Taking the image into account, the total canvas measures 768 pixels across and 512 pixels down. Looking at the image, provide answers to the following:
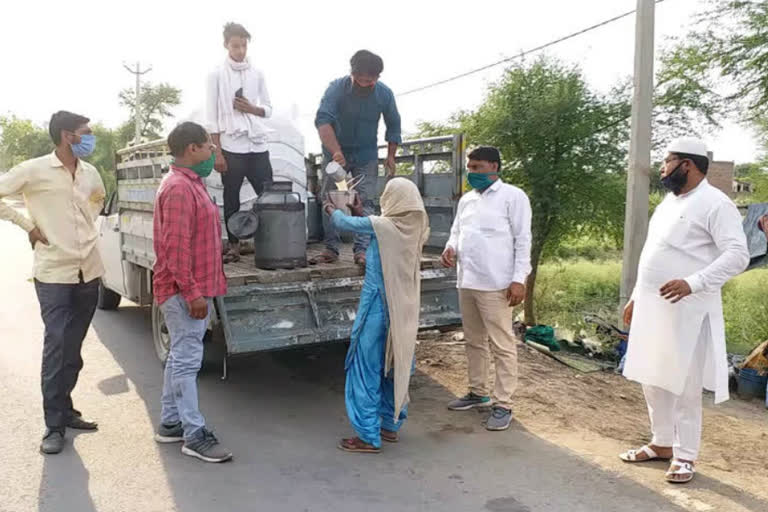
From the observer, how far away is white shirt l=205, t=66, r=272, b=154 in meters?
5.24

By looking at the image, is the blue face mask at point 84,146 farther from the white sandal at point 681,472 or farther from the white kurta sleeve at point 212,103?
the white sandal at point 681,472

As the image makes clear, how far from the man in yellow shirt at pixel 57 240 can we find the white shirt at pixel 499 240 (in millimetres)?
2448

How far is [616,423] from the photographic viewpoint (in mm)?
4676

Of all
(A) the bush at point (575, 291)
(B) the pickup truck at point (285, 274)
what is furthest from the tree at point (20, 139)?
(B) the pickup truck at point (285, 274)

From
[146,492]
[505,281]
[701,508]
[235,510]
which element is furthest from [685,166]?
[146,492]

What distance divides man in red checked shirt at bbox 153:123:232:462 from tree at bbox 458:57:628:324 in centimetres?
980

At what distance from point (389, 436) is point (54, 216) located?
8.03 ft

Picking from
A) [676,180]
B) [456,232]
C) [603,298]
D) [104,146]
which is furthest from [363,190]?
[104,146]

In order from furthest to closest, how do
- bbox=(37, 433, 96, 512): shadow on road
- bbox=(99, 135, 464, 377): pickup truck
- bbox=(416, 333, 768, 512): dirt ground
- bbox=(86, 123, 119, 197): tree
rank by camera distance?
1. bbox=(86, 123, 119, 197): tree
2. bbox=(99, 135, 464, 377): pickup truck
3. bbox=(416, 333, 768, 512): dirt ground
4. bbox=(37, 433, 96, 512): shadow on road

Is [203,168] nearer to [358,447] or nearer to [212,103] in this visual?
[212,103]

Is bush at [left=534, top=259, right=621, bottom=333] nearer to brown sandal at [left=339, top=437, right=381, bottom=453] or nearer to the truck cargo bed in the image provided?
the truck cargo bed

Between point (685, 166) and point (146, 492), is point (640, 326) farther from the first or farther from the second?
point (146, 492)

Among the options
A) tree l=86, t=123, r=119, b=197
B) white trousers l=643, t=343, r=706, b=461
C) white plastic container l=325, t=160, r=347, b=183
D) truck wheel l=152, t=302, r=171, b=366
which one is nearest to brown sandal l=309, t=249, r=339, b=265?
white plastic container l=325, t=160, r=347, b=183

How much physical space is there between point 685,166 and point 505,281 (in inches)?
51.6
